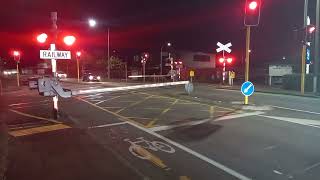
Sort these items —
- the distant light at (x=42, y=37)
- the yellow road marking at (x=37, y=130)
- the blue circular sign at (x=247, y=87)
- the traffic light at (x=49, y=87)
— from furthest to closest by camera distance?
the blue circular sign at (x=247, y=87) → the distant light at (x=42, y=37) → the traffic light at (x=49, y=87) → the yellow road marking at (x=37, y=130)

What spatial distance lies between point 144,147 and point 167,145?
Answer: 0.58 metres

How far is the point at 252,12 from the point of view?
1524 cm

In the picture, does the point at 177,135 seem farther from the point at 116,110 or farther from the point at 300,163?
the point at 116,110

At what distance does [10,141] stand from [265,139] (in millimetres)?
6685

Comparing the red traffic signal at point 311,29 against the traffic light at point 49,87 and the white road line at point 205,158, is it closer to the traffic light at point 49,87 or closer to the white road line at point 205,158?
the white road line at point 205,158

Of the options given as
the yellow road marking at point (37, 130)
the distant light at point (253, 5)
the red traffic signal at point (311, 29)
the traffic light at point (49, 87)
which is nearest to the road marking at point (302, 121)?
the distant light at point (253, 5)

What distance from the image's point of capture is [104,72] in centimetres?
6994

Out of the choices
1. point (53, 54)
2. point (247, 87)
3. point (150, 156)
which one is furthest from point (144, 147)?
point (247, 87)

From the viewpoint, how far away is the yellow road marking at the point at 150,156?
746 centimetres

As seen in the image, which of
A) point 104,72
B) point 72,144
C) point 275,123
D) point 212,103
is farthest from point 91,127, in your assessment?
point 104,72

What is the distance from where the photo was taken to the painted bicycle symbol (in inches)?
326

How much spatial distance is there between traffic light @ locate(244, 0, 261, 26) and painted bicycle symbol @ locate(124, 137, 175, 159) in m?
7.99

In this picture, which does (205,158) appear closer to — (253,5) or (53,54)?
(53,54)

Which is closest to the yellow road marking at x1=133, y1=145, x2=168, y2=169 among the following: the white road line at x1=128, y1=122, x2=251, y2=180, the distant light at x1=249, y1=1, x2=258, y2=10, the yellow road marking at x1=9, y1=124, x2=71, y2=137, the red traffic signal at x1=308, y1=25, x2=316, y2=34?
the white road line at x1=128, y1=122, x2=251, y2=180
